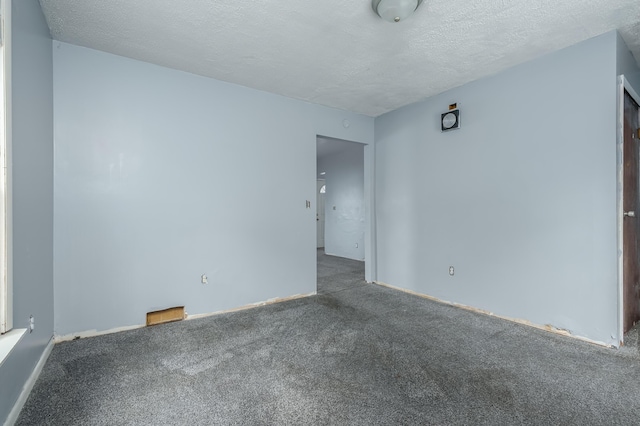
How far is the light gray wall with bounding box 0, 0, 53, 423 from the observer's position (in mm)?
1583

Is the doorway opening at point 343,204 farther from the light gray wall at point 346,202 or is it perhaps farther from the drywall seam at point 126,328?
the drywall seam at point 126,328

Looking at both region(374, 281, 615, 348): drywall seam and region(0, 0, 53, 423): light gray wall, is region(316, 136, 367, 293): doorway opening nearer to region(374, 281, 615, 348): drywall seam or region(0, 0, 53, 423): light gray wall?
region(374, 281, 615, 348): drywall seam

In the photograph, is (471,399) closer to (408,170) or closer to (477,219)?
(477,219)

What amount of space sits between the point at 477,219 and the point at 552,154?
0.92 metres

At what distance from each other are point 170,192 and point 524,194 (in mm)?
3535

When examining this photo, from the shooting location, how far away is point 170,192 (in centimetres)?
286

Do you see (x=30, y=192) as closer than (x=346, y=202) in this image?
Yes

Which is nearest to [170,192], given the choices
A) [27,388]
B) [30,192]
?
[30,192]

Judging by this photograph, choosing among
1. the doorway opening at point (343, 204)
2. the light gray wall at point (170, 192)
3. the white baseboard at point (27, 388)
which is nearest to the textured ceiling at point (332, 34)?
the light gray wall at point (170, 192)

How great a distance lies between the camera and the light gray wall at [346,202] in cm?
627

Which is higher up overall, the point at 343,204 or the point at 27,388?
the point at 343,204

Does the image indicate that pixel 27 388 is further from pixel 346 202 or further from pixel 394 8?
pixel 346 202

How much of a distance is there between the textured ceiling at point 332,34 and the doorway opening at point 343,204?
2.86 metres

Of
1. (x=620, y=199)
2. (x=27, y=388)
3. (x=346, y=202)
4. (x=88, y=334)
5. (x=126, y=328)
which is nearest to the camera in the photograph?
(x=27, y=388)
